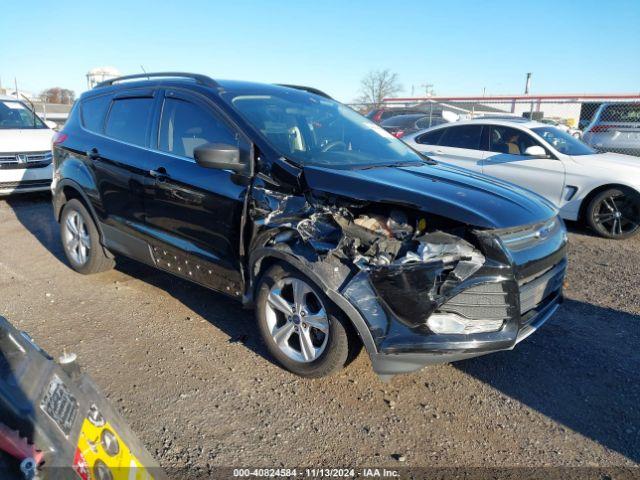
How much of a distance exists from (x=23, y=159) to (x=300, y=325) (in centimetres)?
750

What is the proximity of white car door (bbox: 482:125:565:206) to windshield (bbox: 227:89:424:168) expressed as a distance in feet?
11.9

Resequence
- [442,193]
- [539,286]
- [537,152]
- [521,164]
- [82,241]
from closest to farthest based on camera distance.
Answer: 1. [442,193]
2. [539,286]
3. [82,241]
4. [537,152]
5. [521,164]

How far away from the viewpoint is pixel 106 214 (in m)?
4.45

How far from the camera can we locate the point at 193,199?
3.50 metres

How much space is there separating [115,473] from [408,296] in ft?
5.14

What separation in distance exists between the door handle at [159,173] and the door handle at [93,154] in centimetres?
96

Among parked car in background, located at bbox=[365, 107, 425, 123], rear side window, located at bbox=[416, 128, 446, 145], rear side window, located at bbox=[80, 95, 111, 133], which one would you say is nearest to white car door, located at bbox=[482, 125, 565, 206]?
rear side window, located at bbox=[416, 128, 446, 145]

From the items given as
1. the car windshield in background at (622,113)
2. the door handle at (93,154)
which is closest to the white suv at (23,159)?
the door handle at (93,154)

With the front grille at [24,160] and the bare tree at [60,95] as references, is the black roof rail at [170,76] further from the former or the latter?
the bare tree at [60,95]

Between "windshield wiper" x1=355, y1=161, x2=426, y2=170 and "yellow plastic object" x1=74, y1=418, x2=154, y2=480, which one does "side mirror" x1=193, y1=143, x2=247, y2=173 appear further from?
"yellow plastic object" x1=74, y1=418, x2=154, y2=480

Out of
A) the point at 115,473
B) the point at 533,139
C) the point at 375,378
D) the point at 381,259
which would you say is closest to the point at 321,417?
the point at 375,378

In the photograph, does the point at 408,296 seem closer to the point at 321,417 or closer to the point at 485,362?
the point at 321,417

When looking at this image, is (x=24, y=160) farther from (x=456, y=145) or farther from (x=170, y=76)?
(x=456, y=145)

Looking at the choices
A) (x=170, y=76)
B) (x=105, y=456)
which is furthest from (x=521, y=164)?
(x=105, y=456)
